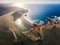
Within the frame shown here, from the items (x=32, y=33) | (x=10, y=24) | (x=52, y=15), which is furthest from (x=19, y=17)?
(x=52, y=15)


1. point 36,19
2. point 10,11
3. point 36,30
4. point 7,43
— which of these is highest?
point 10,11

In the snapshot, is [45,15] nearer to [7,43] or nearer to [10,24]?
[10,24]

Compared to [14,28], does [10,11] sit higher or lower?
higher

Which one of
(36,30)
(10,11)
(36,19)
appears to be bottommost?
(36,30)

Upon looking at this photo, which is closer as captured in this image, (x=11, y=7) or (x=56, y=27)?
(x=56, y=27)

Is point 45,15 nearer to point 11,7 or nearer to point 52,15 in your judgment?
point 52,15

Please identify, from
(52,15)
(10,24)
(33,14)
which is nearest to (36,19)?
(33,14)
